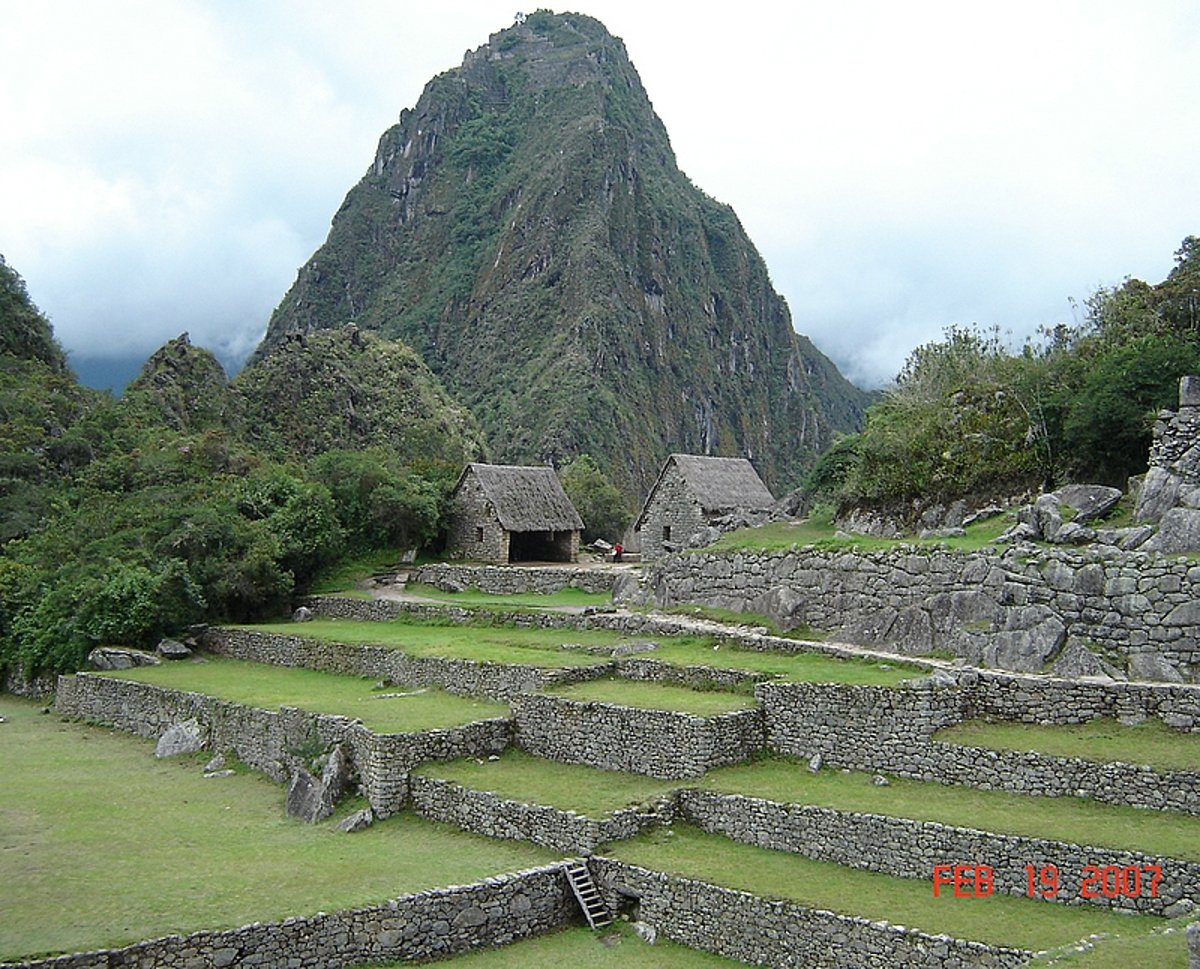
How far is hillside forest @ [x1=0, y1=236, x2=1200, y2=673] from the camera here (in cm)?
2053

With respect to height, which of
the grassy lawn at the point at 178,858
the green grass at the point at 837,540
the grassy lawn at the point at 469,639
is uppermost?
the green grass at the point at 837,540

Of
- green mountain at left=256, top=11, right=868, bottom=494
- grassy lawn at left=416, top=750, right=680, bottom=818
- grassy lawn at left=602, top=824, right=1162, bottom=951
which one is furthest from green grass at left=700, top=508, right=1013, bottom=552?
green mountain at left=256, top=11, right=868, bottom=494

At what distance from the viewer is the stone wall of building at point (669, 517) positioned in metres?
32.0

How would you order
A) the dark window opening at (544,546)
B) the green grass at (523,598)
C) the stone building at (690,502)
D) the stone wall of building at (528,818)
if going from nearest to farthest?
the stone wall of building at (528,818) → the green grass at (523,598) → the stone building at (690,502) → the dark window opening at (544,546)

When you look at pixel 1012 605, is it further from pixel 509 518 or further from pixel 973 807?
pixel 509 518

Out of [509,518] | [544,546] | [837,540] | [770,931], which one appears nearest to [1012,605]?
[837,540]

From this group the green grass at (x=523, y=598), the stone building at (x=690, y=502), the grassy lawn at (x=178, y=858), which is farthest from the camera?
the stone building at (x=690, y=502)

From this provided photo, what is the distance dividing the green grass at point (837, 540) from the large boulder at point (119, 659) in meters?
14.5

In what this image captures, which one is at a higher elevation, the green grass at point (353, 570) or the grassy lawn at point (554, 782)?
the green grass at point (353, 570)

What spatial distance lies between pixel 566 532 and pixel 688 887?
2482cm

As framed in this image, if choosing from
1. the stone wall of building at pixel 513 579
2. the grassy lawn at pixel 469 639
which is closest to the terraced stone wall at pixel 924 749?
the grassy lawn at pixel 469 639

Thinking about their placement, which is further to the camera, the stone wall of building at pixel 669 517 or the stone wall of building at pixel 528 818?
the stone wall of building at pixel 669 517

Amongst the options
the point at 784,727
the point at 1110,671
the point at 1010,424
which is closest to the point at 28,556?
the point at 784,727

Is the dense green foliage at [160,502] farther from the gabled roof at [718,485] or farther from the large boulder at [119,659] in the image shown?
the gabled roof at [718,485]
